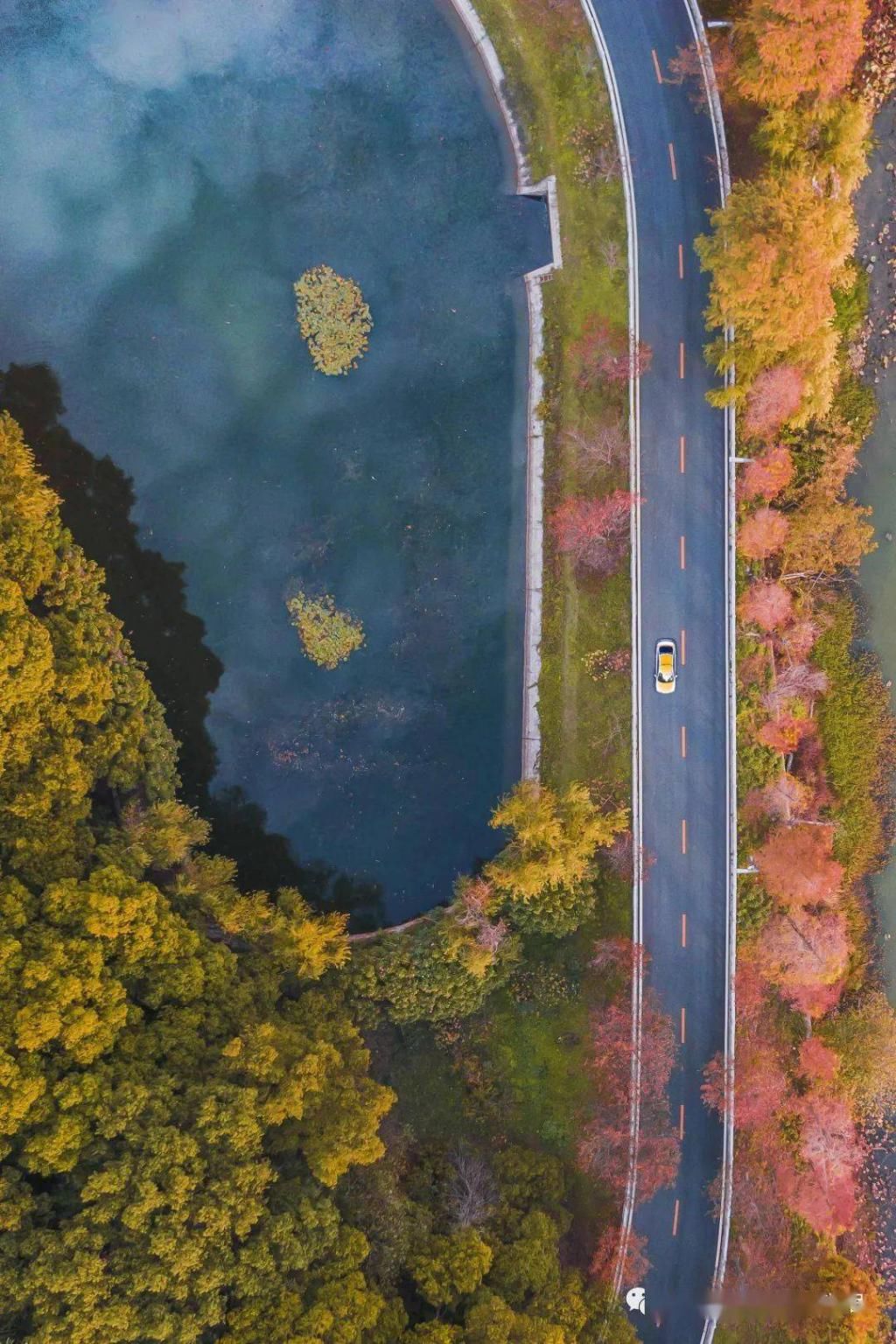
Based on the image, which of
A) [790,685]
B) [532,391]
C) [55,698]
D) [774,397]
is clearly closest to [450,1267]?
[55,698]

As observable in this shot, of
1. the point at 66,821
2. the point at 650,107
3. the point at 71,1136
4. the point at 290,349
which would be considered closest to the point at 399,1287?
the point at 71,1136

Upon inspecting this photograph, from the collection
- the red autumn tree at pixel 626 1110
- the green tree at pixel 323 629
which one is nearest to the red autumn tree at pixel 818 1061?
the red autumn tree at pixel 626 1110

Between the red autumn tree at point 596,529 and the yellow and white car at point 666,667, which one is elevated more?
the red autumn tree at point 596,529

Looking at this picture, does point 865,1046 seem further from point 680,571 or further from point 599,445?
point 599,445

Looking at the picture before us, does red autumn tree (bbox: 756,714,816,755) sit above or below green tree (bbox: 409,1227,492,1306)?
above

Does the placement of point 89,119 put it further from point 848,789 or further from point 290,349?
point 848,789

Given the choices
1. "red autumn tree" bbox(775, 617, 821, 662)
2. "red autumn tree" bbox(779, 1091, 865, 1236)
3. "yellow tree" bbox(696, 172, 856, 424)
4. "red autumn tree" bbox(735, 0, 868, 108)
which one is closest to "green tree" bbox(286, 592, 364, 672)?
"red autumn tree" bbox(775, 617, 821, 662)

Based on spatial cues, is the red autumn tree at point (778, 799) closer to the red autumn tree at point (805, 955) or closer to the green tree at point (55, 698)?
the red autumn tree at point (805, 955)

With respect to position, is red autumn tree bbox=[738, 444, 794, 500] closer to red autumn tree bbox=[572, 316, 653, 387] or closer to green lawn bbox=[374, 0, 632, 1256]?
green lawn bbox=[374, 0, 632, 1256]
